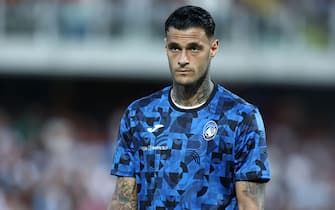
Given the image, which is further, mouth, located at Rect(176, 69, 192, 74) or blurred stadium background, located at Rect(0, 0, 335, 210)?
blurred stadium background, located at Rect(0, 0, 335, 210)

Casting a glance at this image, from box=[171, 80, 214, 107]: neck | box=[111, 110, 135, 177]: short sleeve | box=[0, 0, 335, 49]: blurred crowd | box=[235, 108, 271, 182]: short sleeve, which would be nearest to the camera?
box=[235, 108, 271, 182]: short sleeve

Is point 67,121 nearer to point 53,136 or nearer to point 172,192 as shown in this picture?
point 53,136

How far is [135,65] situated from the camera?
22.0 m

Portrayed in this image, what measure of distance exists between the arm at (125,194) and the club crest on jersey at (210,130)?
48 cm

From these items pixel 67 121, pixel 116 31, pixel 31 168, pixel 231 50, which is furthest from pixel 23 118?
pixel 31 168

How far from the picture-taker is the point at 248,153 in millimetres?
6238

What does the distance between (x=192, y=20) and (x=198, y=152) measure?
0.66 m

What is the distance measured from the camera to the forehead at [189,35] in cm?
629

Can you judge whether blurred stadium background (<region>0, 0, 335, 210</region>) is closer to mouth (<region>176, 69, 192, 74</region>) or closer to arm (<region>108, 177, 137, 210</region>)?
arm (<region>108, 177, 137, 210</region>)

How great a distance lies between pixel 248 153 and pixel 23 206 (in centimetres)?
922

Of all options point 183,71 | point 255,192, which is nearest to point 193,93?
point 183,71

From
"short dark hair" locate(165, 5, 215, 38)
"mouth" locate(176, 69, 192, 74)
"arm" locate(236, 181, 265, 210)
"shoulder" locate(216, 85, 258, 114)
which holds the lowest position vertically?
"arm" locate(236, 181, 265, 210)

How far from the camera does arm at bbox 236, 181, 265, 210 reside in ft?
20.5

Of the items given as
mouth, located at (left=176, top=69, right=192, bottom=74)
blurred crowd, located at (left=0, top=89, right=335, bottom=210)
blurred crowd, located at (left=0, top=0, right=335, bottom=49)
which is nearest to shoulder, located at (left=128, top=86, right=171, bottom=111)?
mouth, located at (left=176, top=69, right=192, bottom=74)
